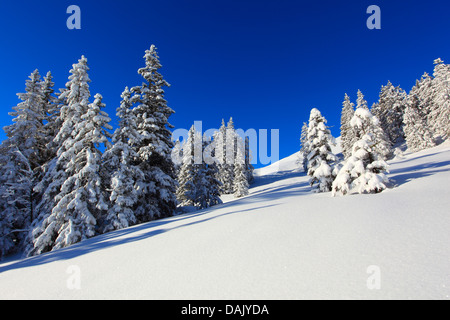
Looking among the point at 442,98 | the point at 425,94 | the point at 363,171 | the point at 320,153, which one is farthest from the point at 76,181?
the point at 425,94

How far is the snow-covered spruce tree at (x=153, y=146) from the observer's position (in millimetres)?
17047

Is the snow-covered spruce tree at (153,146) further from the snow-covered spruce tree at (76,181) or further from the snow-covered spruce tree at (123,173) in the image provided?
the snow-covered spruce tree at (76,181)

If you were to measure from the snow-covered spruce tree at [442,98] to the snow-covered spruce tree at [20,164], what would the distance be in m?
56.6

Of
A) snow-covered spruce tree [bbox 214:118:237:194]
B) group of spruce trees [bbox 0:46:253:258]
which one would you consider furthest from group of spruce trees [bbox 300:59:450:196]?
snow-covered spruce tree [bbox 214:118:237:194]

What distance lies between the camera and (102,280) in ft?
16.8

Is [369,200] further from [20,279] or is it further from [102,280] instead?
[20,279]

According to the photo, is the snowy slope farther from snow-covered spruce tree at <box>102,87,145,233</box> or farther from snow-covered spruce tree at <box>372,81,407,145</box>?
snow-covered spruce tree at <box>372,81,407,145</box>

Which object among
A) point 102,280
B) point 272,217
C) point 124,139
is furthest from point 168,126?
point 102,280

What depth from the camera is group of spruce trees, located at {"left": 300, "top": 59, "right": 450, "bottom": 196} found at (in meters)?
11.3

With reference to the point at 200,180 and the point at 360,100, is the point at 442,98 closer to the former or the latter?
the point at 360,100

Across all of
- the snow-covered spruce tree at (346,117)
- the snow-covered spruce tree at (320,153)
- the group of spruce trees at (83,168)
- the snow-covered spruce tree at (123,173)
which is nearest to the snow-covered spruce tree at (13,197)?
the group of spruce trees at (83,168)

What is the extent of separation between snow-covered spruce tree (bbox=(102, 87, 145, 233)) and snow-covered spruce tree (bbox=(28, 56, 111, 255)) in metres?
0.83

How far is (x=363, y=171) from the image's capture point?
36.6 ft
